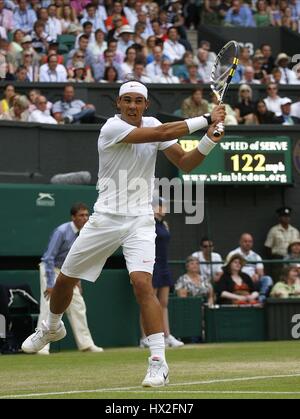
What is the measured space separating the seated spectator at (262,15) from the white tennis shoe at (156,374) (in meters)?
18.0

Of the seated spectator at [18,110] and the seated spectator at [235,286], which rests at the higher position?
the seated spectator at [18,110]

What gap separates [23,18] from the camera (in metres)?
22.6

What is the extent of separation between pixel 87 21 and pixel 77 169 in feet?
14.6

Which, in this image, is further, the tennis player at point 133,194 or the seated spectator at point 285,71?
the seated spectator at point 285,71

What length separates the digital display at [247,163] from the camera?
2006 centimetres

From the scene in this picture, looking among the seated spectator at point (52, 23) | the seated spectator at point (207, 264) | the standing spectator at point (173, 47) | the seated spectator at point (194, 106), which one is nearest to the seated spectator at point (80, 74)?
the seated spectator at point (52, 23)

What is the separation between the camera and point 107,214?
31.3 ft

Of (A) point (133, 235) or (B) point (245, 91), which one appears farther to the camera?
(B) point (245, 91)

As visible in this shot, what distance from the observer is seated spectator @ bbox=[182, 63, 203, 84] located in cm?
2222

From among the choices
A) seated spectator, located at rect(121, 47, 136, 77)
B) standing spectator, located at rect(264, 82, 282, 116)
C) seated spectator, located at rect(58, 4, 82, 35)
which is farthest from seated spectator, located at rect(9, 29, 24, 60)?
standing spectator, located at rect(264, 82, 282, 116)

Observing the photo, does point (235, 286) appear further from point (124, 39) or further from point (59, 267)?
point (124, 39)

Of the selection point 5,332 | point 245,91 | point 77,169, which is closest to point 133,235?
point 5,332

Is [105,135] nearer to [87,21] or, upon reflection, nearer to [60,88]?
[60,88]

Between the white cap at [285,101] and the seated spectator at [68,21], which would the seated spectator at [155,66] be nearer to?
the seated spectator at [68,21]
